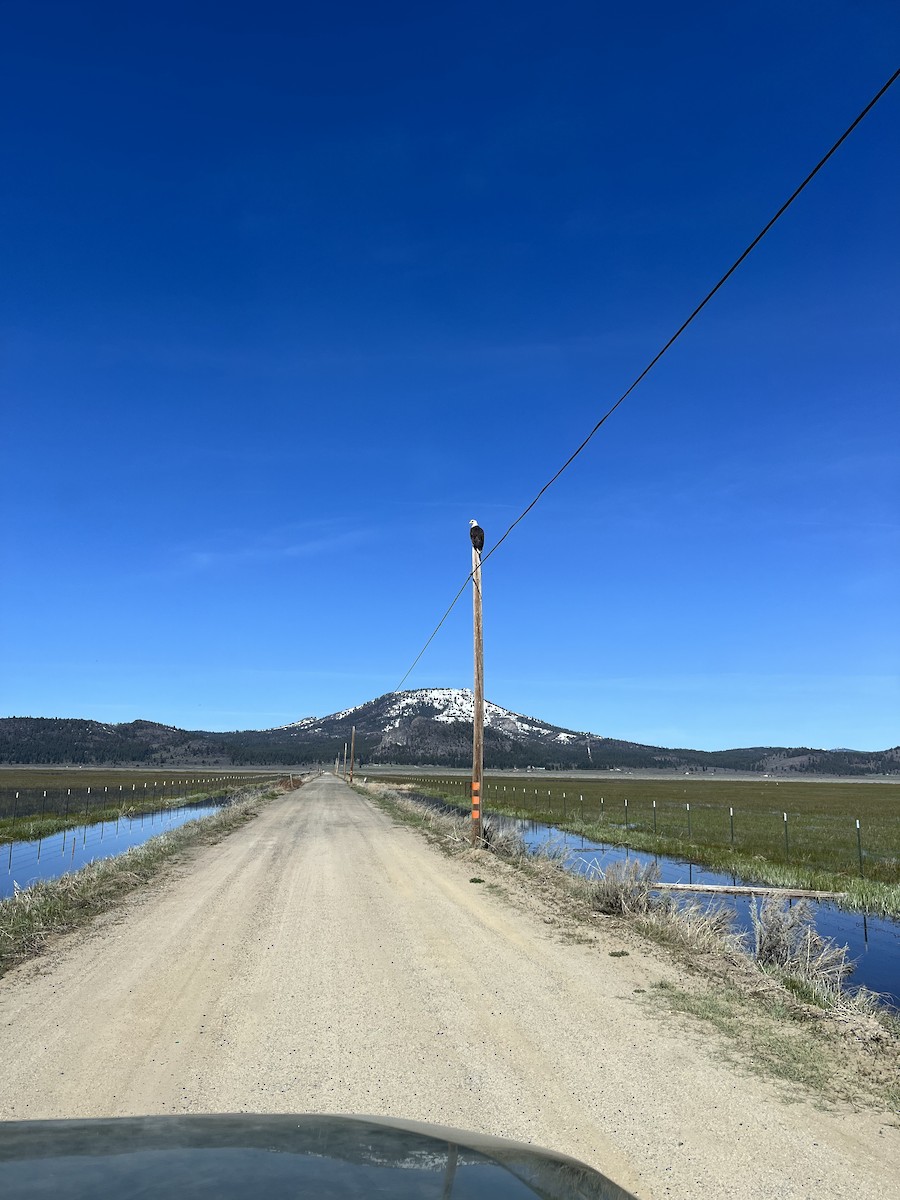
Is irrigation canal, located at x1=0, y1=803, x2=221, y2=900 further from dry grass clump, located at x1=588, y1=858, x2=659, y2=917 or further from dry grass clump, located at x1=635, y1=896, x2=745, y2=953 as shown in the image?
dry grass clump, located at x1=635, y1=896, x2=745, y2=953

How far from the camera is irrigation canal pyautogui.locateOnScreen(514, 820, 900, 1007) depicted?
12280 millimetres

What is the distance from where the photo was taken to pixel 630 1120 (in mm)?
5141

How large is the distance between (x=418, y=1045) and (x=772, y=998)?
13.0 ft

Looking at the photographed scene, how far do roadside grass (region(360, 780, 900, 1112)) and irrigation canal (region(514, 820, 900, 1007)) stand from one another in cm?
62

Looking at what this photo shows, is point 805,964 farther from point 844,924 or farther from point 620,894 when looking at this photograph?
point 844,924

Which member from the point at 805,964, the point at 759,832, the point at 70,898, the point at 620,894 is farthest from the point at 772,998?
the point at 759,832

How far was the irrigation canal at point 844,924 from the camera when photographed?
1228 cm

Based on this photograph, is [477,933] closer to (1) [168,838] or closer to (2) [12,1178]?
(2) [12,1178]

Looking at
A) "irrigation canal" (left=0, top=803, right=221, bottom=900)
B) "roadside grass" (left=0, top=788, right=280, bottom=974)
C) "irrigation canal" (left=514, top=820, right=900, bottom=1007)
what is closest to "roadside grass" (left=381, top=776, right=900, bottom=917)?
"irrigation canal" (left=514, top=820, right=900, bottom=1007)

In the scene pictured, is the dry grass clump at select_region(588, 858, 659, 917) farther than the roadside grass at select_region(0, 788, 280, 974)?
Yes

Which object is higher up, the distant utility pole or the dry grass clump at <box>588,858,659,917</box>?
the distant utility pole

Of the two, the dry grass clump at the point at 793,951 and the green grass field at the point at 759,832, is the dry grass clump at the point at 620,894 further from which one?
the green grass field at the point at 759,832

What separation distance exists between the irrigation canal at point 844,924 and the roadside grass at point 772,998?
2.03 ft

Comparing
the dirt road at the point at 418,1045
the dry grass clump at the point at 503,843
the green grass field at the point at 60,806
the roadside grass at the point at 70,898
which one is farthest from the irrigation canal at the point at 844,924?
the green grass field at the point at 60,806
